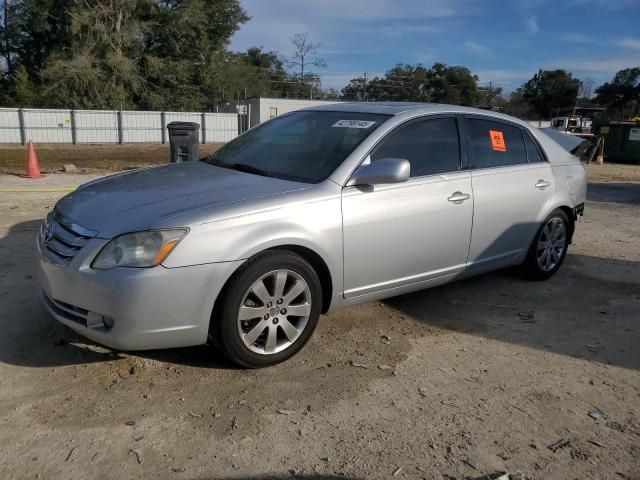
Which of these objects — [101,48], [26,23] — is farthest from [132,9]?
[26,23]

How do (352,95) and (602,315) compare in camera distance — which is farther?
(352,95)

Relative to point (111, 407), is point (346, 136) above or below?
above

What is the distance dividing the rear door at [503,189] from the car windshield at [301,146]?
3.27ft

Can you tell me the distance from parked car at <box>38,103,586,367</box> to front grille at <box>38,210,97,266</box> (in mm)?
10

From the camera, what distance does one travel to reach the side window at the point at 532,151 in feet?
16.3

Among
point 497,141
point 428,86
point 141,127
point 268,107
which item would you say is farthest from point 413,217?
point 428,86

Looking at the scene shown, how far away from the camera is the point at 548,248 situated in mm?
5191

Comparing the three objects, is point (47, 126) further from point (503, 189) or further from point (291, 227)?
point (291, 227)

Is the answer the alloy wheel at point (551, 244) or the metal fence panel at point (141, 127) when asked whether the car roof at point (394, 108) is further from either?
the metal fence panel at point (141, 127)

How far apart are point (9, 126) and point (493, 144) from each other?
27.8 meters

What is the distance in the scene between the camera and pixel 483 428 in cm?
281

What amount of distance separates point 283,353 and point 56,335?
157 centimetres

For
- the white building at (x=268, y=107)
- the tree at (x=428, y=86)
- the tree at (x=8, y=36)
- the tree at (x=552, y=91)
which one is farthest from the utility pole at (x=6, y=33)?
the tree at (x=552, y=91)

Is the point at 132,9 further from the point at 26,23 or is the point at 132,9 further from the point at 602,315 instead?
the point at 602,315
